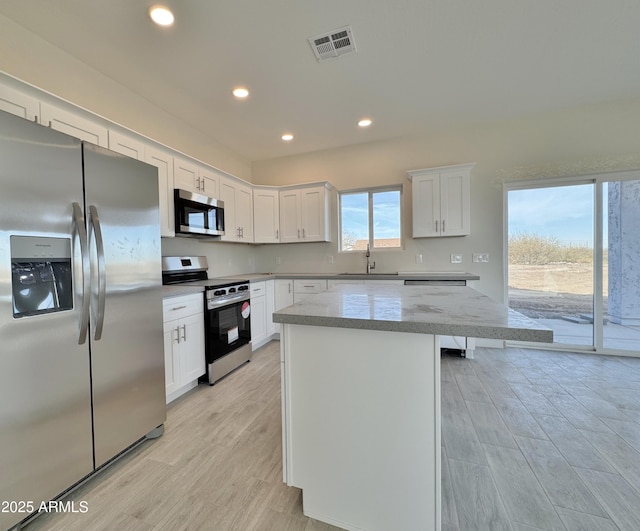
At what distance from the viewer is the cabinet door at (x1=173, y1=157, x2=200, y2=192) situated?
2.78 metres

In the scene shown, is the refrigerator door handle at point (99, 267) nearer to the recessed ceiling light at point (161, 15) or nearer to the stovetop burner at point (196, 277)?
the stovetop burner at point (196, 277)

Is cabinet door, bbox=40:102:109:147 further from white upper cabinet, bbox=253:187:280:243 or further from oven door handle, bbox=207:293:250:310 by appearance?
white upper cabinet, bbox=253:187:280:243

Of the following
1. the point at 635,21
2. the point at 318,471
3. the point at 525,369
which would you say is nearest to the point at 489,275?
the point at 525,369

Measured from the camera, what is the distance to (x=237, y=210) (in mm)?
3779

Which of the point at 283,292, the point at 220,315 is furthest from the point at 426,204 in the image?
the point at 220,315

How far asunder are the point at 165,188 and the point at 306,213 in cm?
196

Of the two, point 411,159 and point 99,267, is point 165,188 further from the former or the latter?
point 411,159

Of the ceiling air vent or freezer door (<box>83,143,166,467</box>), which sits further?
the ceiling air vent

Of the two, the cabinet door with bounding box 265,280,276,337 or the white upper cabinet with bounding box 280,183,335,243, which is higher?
the white upper cabinet with bounding box 280,183,335,243

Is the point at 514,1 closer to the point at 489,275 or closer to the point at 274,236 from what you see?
the point at 489,275

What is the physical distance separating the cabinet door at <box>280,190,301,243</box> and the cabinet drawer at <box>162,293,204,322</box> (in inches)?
76.2

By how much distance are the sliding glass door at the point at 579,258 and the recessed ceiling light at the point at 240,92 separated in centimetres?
342

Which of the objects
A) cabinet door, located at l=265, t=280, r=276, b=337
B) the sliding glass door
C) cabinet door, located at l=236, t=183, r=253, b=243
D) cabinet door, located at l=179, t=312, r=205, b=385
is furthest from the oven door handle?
the sliding glass door

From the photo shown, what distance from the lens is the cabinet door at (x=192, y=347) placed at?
2.35m
